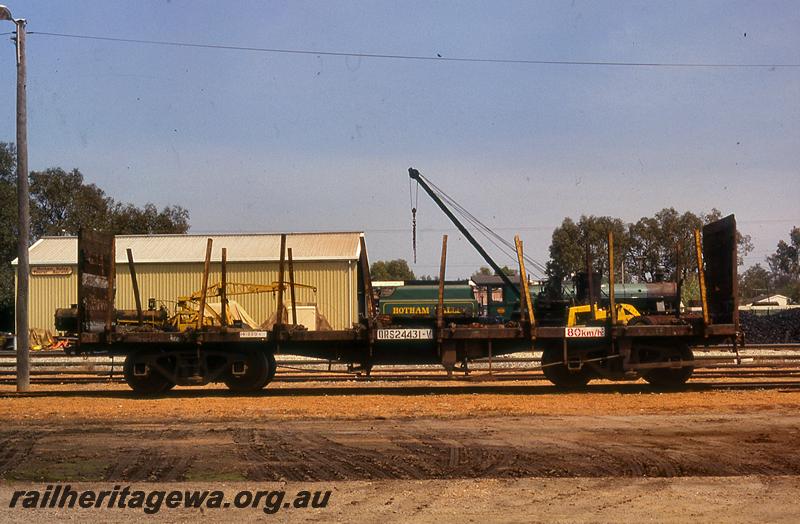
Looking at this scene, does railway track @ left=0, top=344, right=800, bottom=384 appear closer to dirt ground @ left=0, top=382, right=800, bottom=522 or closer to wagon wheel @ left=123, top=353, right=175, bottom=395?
wagon wheel @ left=123, top=353, right=175, bottom=395

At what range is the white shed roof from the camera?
131 feet

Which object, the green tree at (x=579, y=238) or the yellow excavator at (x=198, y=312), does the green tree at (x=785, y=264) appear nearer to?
the green tree at (x=579, y=238)

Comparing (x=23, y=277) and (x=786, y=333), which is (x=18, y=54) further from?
(x=786, y=333)

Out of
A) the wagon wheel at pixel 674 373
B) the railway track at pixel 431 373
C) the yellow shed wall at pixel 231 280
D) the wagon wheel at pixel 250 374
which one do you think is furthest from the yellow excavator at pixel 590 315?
the yellow shed wall at pixel 231 280

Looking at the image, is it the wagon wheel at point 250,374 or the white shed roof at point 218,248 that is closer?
the wagon wheel at point 250,374

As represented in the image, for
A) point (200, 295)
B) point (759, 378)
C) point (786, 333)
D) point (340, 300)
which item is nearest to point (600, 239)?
point (786, 333)

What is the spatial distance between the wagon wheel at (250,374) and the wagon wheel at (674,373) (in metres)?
7.33

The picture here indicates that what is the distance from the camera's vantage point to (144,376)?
1645 cm

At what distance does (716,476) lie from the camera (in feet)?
27.3

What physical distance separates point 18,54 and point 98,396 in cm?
805

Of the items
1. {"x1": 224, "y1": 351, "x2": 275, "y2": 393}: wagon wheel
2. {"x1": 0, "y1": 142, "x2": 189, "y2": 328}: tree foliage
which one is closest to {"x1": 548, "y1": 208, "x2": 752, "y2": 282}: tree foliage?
{"x1": 0, "y1": 142, "x2": 189, "y2": 328}: tree foliage

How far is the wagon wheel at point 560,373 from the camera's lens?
1641cm
